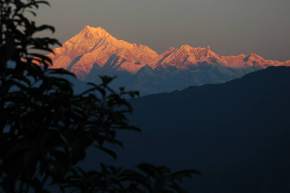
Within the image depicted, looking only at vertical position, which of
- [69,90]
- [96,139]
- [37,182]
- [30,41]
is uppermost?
[30,41]

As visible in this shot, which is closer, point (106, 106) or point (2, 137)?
point (2, 137)

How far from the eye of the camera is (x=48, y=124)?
28.5 feet

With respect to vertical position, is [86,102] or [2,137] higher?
[86,102]

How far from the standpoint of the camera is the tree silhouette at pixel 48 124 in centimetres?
832

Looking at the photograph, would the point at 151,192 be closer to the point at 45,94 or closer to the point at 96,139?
the point at 96,139

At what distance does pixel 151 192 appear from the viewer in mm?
8633

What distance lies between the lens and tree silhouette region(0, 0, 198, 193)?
832 centimetres

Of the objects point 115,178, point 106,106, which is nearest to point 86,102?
point 106,106

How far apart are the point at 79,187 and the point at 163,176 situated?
54.4 inches

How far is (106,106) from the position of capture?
9.51 metres

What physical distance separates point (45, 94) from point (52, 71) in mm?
645

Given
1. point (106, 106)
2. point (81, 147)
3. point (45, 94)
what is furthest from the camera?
point (106, 106)

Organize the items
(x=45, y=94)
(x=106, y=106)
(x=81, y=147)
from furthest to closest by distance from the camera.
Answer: (x=106, y=106), (x=45, y=94), (x=81, y=147)

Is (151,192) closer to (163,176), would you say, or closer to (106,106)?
(163,176)
